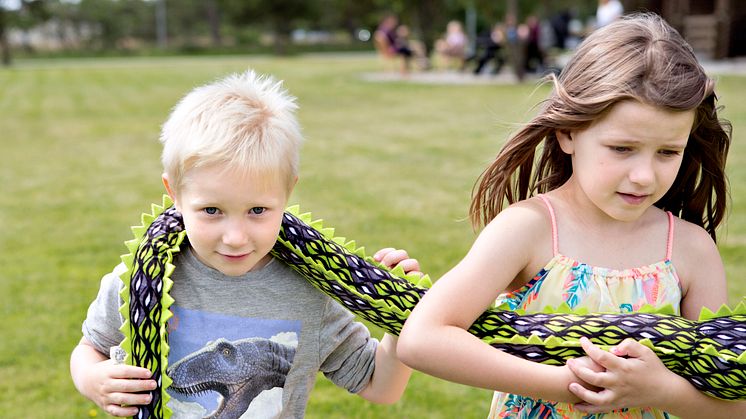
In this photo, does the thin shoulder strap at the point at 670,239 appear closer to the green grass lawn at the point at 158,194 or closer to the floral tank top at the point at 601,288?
the floral tank top at the point at 601,288

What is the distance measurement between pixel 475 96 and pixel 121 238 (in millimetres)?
13237

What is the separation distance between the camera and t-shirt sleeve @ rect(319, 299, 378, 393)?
2.44 metres

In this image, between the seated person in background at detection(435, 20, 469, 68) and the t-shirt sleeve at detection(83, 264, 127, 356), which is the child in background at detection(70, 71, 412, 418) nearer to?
the t-shirt sleeve at detection(83, 264, 127, 356)

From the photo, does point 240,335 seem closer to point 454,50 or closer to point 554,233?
point 554,233

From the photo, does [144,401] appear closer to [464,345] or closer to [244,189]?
[244,189]

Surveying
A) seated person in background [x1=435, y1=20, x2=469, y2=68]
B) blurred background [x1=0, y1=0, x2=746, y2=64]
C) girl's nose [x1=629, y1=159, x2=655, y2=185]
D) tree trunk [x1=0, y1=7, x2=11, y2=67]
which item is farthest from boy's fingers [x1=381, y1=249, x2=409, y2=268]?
tree trunk [x1=0, y1=7, x2=11, y2=67]

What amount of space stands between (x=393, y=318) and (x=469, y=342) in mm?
249

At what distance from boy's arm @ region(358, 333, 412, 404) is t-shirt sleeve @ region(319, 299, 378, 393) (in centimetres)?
2

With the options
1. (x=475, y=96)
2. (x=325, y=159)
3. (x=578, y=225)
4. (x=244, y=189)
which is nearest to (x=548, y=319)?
(x=578, y=225)

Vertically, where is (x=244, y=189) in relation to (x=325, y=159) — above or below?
above

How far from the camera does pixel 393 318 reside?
7.41ft

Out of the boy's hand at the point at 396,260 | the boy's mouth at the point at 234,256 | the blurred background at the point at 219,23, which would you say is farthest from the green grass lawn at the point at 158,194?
the blurred background at the point at 219,23

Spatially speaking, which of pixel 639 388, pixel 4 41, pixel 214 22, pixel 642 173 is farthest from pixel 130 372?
pixel 214 22

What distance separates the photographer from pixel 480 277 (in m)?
2.10
